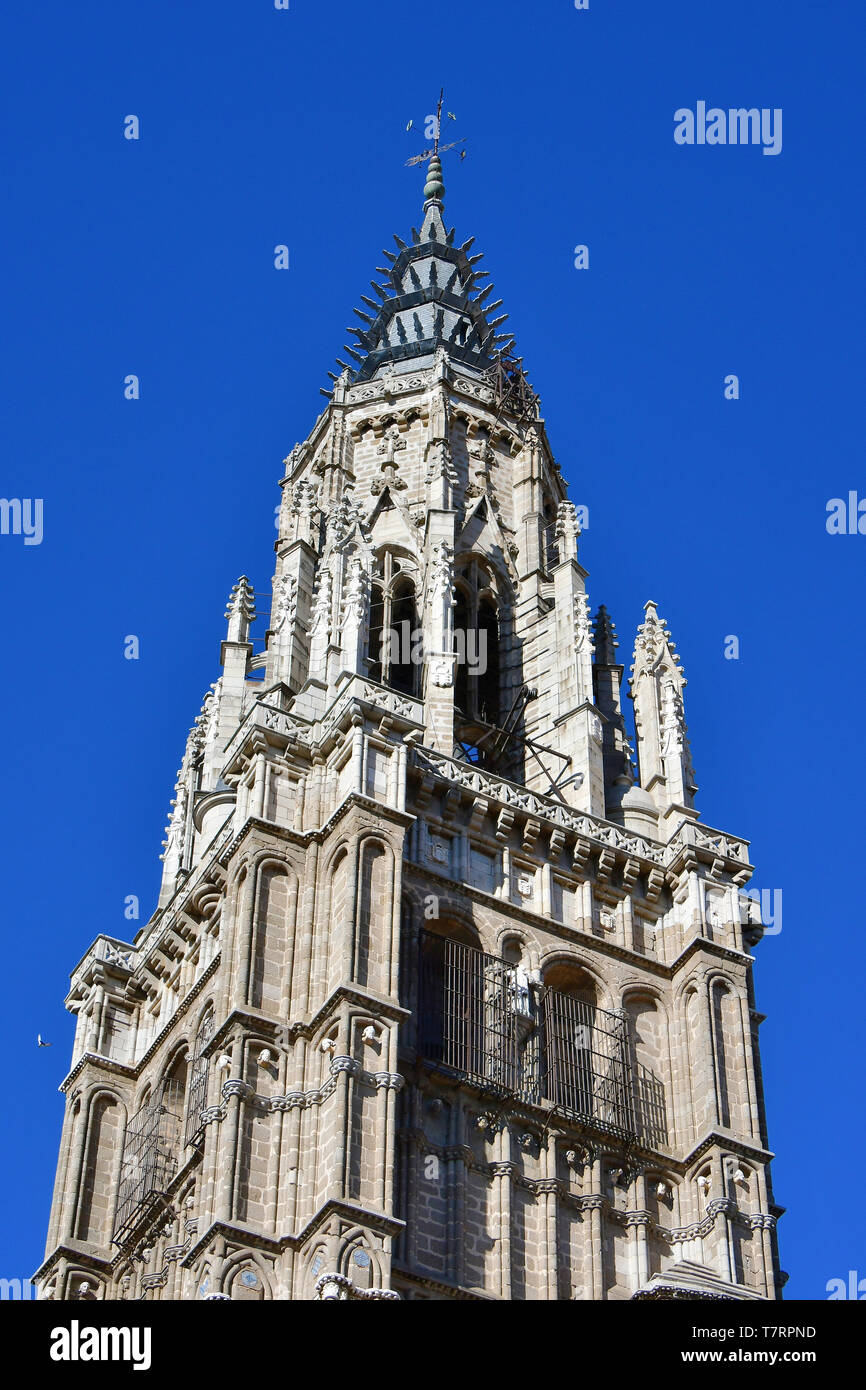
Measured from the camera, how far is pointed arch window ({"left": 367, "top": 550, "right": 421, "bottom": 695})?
54.9m

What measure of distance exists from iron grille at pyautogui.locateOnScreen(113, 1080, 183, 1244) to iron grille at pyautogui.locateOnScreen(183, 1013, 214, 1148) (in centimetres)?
127

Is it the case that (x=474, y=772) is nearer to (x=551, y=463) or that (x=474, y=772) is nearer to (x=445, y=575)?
(x=445, y=575)

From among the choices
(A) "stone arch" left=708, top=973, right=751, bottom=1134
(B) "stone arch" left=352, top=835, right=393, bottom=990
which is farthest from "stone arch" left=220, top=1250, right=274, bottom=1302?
(A) "stone arch" left=708, top=973, right=751, bottom=1134

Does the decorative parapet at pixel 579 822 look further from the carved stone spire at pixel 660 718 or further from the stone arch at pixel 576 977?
the stone arch at pixel 576 977

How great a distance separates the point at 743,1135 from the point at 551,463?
2181 cm

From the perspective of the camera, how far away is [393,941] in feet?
141

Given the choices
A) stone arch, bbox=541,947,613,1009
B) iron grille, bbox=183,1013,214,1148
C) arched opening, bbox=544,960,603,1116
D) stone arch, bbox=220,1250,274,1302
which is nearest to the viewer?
stone arch, bbox=220,1250,274,1302

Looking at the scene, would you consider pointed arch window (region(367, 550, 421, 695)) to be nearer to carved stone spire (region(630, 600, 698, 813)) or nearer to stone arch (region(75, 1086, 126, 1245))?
carved stone spire (region(630, 600, 698, 813))

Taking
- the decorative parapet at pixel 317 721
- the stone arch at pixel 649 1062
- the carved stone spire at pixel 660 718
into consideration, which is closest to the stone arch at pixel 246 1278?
the stone arch at pixel 649 1062

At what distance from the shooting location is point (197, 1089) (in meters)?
44.3

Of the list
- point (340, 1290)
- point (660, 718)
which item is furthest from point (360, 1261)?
point (660, 718)
